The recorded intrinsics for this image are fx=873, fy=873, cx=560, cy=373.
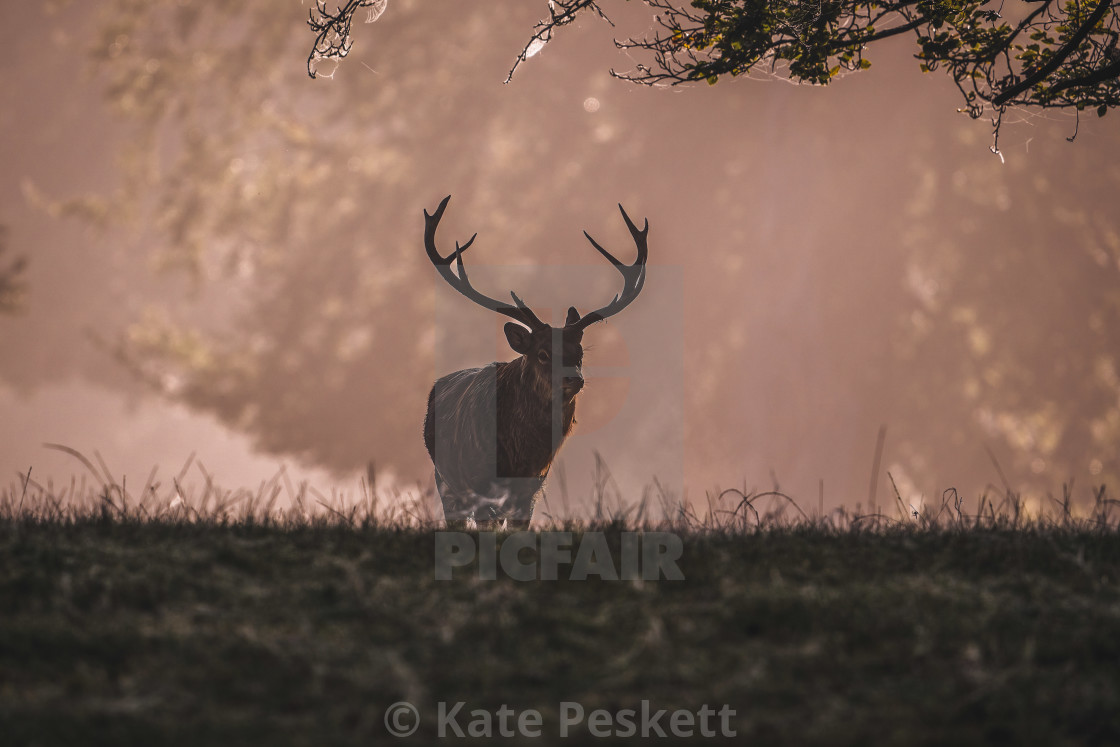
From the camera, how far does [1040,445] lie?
2141cm

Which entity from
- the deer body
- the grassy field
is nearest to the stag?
the deer body

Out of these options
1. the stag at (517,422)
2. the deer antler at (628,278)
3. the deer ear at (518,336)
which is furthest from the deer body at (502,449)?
the deer antler at (628,278)

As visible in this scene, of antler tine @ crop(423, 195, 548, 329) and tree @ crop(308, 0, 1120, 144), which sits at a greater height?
tree @ crop(308, 0, 1120, 144)

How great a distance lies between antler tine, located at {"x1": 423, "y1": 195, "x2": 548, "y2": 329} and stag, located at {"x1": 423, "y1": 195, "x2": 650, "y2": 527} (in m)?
0.02

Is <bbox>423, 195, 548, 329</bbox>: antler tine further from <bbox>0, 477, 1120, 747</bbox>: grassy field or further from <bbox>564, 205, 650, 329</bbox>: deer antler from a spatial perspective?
<bbox>0, 477, 1120, 747</bbox>: grassy field

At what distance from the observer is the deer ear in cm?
770

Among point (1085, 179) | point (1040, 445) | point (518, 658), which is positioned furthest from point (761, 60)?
point (1085, 179)

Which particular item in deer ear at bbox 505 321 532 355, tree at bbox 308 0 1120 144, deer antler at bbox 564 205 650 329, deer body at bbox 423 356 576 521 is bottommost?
deer body at bbox 423 356 576 521

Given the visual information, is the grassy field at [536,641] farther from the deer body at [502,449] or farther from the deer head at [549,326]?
the deer head at [549,326]

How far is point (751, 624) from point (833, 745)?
88 cm

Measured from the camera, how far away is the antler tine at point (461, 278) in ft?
25.8

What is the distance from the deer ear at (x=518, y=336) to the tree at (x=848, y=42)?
2.19 m

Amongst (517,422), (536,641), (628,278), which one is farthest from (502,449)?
(536,641)

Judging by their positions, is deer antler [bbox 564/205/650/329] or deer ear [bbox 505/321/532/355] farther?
deer antler [bbox 564/205/650/329]
